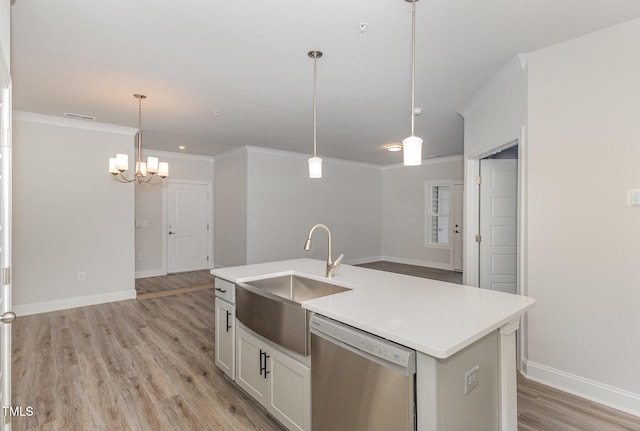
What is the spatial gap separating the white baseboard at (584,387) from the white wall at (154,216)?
6.41m

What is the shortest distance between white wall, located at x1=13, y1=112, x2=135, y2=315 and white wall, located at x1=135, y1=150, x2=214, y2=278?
168 cm

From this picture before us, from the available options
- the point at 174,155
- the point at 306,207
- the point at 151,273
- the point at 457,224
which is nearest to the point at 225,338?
the point at 306,207

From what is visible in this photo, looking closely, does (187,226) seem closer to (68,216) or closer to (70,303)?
(68,216)

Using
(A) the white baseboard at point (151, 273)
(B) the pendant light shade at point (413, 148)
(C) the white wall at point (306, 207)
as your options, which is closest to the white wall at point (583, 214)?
(B) the pendant light shade at point (413, 148)

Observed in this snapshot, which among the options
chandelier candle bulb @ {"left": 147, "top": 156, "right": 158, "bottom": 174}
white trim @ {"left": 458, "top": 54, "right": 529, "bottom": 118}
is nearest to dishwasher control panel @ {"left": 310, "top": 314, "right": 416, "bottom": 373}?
white trim @ {"left": 458, "top": 54, "right": 529, "bottom": 118}

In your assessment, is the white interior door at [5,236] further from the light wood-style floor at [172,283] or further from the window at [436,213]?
the window at [436,213]

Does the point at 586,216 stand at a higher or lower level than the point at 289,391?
higher

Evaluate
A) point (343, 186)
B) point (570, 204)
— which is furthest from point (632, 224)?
point (343, 186)

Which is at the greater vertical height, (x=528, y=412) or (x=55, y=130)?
(x=55, y=130)

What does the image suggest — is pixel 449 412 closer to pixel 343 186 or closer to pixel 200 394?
pixel 200 394

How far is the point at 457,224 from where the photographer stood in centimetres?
712

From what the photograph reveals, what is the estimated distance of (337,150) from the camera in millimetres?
6574

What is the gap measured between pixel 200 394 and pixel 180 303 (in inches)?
101

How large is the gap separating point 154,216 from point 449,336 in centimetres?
659
